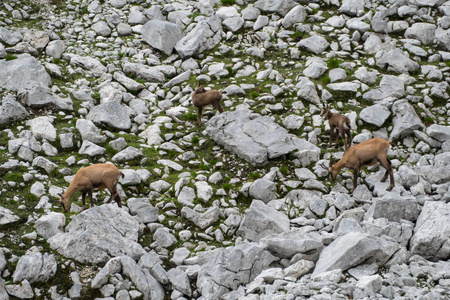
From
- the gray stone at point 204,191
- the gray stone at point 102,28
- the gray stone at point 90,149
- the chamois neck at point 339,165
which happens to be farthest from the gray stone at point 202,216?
the gray stone at point 102,28

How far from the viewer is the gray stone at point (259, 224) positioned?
38.0 ft

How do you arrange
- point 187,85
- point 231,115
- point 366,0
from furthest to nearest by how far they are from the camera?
1. point 366,0
2. point 187,85
3. point 231,115

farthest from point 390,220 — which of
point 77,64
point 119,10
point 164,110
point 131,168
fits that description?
point 119,10

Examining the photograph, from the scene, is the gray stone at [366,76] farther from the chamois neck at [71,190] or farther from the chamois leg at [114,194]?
the chamois neck at [71,190]

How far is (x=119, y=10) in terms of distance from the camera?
77.5ft

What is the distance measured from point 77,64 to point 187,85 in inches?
191

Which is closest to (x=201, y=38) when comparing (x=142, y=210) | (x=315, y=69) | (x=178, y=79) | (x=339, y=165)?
(x=178, y=79)

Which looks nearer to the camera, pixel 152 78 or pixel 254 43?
pixel 152 78

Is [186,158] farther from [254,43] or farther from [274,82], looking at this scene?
[254,43]

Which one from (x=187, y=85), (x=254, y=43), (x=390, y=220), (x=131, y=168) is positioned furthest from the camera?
(x=254, y=43)

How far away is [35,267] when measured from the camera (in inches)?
392

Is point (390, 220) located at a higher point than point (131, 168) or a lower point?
higher

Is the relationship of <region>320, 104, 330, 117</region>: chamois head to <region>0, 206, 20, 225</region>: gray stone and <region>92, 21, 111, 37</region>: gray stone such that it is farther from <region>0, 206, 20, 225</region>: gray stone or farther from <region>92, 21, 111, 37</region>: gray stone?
<region>92, 21, 111, 37</region>: gray stone

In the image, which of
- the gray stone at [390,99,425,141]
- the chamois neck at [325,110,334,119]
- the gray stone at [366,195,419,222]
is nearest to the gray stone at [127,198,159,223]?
the gray stone at [366,195,419,222]
